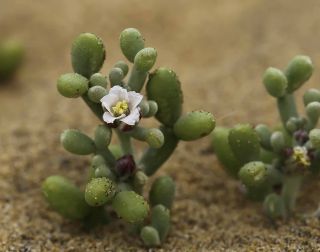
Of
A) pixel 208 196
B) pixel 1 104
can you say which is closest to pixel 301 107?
pixel 208 196

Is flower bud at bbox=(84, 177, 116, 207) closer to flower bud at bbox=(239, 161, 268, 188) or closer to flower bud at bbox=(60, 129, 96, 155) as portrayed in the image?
flower bud at bbox=(60, 129, 96, 155)

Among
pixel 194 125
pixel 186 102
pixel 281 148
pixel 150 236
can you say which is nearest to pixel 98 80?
pixel 194 125

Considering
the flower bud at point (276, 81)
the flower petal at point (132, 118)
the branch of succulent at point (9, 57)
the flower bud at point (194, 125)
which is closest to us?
the flower petal at point (132, 118)

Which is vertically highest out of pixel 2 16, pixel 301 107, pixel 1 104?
pixel 2 16

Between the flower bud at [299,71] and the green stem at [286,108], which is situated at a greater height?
the flower bud at [299,71]

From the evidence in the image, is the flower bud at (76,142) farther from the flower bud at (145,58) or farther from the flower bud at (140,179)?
the flower bud at (145,58)

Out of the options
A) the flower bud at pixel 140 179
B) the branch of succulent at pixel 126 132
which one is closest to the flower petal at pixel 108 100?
the branch of succulent at pixel 126 132

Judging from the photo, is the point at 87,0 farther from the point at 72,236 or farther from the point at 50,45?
the point at 72,236
